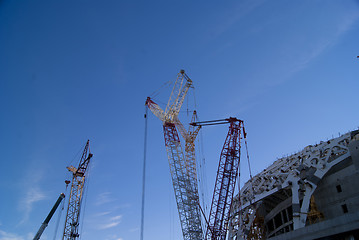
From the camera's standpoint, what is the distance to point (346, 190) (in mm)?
35969

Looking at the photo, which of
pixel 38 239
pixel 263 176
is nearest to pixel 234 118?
pixel 263 176

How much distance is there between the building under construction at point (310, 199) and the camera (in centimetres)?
3266

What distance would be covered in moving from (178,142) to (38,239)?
3475 cm

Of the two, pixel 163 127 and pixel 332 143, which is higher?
pixel 163 127

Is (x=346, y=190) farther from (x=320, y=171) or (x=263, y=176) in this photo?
(x=263, y=176)

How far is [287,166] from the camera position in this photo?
155 feet

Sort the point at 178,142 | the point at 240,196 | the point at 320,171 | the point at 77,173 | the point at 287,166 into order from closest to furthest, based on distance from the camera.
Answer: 1. the point at 320,171
2. the point at 287,166
3. the point at 240,196
4. the point at 178,142
5. the point at 77,173

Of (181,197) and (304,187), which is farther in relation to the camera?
(181,197)

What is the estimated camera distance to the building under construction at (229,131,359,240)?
32656 mm

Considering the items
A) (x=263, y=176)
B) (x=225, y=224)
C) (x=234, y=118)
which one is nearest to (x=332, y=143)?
(x=263, y=176)

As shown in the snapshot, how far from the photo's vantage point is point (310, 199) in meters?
39.4

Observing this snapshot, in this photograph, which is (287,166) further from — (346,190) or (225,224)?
(225,224)

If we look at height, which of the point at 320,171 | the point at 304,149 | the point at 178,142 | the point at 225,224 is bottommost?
the point at 225,224

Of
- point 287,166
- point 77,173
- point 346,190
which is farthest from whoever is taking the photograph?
point 77,173
